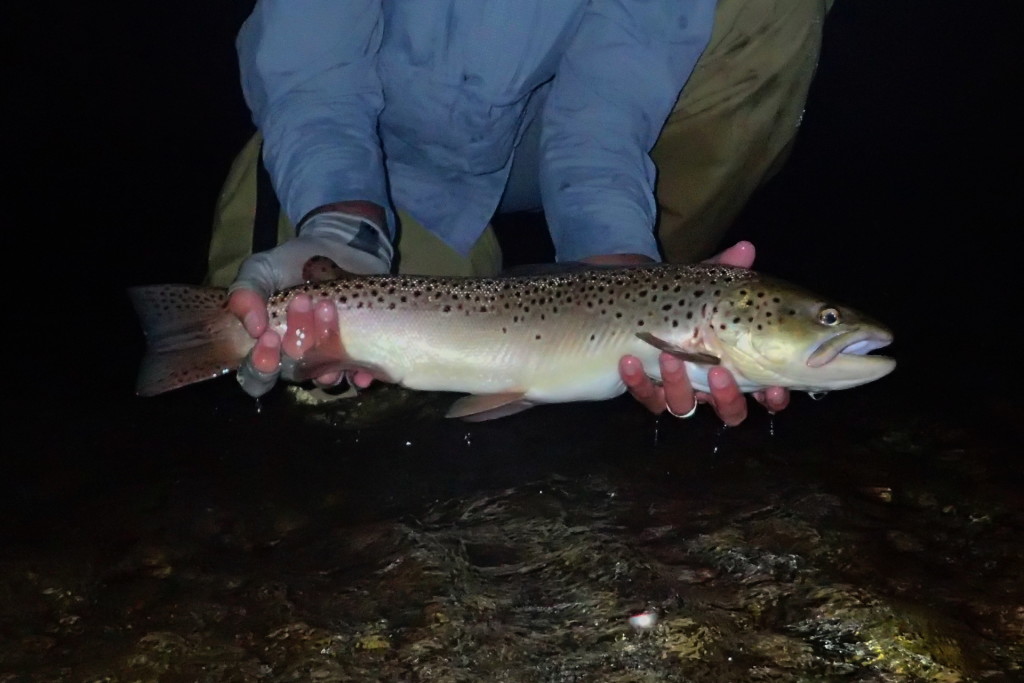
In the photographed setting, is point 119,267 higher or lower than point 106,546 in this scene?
lower

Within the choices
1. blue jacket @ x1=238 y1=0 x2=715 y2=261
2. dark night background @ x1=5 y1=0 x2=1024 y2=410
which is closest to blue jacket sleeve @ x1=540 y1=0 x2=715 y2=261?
blue jacket @ x1=238 y1=0 x2=715 y2=261

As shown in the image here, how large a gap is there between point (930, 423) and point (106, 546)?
122 inches

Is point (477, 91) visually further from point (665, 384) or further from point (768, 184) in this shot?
point (768, 184)

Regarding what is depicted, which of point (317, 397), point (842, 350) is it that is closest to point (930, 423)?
point (842, 350)

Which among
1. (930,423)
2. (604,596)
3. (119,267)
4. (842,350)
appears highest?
(842,350)

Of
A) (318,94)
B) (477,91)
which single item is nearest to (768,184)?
(477,91)

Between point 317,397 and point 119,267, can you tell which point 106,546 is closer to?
point 317,397

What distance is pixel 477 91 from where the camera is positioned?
10.3 ft

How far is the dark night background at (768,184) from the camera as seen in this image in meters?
5.30

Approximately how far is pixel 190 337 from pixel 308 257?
40cm

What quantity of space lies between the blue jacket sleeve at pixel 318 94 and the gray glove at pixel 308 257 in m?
0.16

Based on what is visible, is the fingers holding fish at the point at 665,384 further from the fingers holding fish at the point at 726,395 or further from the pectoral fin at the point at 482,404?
the pectoral fin at the point at 482,404

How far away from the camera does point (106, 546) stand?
9.14 ft

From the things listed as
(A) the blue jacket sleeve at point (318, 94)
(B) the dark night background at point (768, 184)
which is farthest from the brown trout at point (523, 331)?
(B) the dark night background at point (768, 184)
